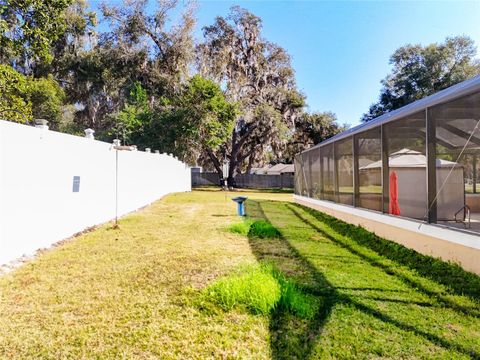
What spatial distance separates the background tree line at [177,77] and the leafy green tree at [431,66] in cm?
6

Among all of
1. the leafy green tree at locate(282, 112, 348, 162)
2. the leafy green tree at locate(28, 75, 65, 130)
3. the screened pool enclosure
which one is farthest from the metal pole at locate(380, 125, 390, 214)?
the leafy green tree at locate(282, 112, 348, 162)

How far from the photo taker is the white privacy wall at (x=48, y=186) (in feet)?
14.7

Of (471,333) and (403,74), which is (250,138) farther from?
(471,333)

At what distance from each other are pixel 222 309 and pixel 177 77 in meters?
22.1

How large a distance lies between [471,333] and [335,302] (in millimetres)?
1109

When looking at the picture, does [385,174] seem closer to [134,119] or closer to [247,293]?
[247,293]

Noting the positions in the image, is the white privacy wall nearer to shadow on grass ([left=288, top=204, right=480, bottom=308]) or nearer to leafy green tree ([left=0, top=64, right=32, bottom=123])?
shadow on grass ([left=288, top=204, right=480, bottom=308])

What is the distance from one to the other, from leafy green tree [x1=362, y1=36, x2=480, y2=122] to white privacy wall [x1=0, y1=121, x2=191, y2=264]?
21470 mm

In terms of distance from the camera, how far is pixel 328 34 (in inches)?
746

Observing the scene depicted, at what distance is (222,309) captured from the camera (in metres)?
3.23

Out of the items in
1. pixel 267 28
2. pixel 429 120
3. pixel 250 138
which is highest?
pixel 267 28

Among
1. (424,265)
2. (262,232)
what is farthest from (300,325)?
(262,232)

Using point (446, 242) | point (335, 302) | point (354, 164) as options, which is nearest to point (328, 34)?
point (354, 164)

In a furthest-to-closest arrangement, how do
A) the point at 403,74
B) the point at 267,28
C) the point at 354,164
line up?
1. the point at 267,28
2. the point at 403,74
3. the point at 354,164
